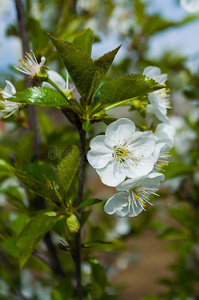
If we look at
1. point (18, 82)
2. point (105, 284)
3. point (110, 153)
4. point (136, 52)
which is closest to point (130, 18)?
point (136, 52)

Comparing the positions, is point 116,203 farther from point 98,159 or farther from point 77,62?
point 77,62

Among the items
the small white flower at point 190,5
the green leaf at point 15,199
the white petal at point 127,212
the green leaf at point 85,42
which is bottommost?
the white petal at point 127,212

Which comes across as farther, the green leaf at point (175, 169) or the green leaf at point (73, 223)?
→ the green leaf at point (175, 169)

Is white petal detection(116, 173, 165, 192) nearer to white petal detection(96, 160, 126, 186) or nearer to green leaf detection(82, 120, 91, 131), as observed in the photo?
white petal detection(96, 160, 126, 186)

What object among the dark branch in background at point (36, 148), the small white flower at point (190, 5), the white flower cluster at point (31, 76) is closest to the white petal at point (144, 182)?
the white flower cluster at point (31, 76)

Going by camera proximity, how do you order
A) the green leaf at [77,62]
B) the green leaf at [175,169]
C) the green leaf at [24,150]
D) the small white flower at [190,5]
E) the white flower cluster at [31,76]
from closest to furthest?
the green leaf at [77,62] → the white flower cluster at [31,76] → the green leaf at [24,150] → the green leaf at [175,169] → the small white flower at [190,5]

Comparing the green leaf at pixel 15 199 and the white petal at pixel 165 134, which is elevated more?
the white petal at pixel 165 134

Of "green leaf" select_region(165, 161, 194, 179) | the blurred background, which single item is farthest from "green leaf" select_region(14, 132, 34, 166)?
"green leaf" select_region(165, 161, 194, 179)

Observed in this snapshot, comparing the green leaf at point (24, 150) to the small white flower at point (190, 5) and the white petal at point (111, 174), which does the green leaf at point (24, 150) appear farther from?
the small white flower at point (190, 5)
